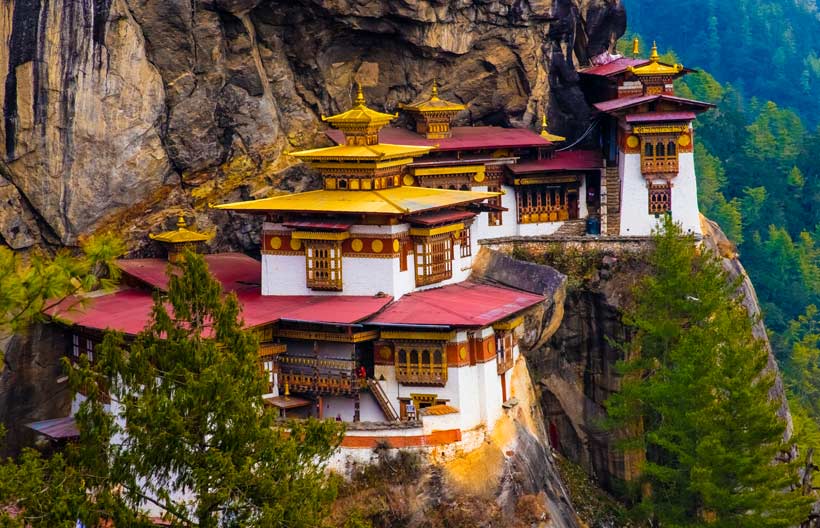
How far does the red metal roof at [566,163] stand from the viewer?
1916 inches

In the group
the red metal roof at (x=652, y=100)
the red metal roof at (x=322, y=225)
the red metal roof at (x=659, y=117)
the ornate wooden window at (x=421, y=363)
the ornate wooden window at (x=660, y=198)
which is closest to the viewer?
the ornate wooden window at (x=421, y=363)

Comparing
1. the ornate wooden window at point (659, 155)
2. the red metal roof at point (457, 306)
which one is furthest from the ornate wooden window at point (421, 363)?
the ornate wooden window at point (659, 155)

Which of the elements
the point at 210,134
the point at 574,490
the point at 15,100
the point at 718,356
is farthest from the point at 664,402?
the point at 15,100

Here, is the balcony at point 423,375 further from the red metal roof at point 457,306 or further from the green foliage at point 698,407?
the green foliage at point 698,407

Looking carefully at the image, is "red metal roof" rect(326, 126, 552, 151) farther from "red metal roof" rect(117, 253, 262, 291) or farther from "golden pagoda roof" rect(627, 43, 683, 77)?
"red metal roof" rect(117, 253, 262, 291)

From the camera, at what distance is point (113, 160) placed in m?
41.8

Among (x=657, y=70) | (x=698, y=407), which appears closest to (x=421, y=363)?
(x=698, y=407)

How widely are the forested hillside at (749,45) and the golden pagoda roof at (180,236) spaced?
297 ft

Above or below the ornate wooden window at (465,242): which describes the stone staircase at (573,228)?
below

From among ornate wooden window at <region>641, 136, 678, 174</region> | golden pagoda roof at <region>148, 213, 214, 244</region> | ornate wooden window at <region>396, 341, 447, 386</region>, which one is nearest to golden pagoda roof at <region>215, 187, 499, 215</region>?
golden pagoda roof at <region>148, 213, 214, 244</region>

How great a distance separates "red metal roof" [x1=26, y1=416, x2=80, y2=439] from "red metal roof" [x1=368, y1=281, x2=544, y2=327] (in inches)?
287

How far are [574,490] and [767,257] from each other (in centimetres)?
4243

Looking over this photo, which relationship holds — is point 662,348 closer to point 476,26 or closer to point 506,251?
point 506,251

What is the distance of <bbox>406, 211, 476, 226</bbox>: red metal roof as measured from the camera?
40.2m
